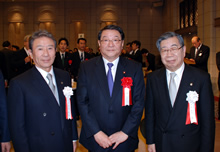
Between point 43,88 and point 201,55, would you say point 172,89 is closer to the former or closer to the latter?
point 43,88

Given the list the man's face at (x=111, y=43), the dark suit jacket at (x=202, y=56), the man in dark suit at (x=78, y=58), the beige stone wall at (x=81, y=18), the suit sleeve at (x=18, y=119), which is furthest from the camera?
the beige stone wall at (x=81, y=18)

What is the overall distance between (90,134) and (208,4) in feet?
30.1

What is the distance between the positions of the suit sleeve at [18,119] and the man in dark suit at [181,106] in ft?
3.97

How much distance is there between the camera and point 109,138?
214cm

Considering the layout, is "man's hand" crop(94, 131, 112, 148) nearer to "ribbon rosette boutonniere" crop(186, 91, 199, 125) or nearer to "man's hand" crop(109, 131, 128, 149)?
"man's hand" crop(109, 131, 128, 149)

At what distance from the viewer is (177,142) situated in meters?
2.04

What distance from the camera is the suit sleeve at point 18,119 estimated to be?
1.87 metres

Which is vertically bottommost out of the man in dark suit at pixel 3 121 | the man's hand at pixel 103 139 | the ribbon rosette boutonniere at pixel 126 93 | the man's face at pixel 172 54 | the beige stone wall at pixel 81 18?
the man's hand at pixel 103 139

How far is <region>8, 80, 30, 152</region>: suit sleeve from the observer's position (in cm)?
187

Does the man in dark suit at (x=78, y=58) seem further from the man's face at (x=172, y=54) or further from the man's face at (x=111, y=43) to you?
the man's face at (x=172, y=54)

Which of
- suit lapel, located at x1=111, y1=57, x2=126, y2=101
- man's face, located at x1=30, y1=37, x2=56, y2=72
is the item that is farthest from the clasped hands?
man's face, located at x1=30, y1=37, x2=56, y2=72

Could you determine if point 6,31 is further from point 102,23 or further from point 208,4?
point 208,4

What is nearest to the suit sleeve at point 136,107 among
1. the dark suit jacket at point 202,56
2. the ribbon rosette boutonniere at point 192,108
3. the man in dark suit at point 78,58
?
the ribbon rosette boutonniere at point 192,108

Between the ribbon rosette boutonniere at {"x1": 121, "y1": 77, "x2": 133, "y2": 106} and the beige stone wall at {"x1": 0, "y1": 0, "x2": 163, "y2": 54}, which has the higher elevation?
the beige stone wall at {"x1": 0, "y1": 0, "x2": 163, "y2": 54}
